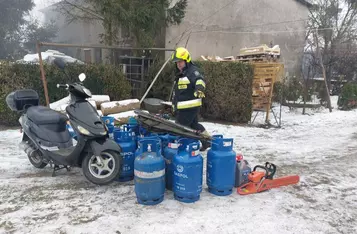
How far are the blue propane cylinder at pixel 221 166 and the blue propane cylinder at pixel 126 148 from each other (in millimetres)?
1093

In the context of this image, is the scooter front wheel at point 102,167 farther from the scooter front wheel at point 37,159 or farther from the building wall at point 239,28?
the building wall at point 239,28

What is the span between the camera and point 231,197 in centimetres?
362

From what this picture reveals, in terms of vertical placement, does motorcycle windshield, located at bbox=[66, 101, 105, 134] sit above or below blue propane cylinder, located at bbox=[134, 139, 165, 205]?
above

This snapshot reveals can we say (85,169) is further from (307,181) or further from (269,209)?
(307,181)

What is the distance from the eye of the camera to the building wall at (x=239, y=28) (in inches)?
509

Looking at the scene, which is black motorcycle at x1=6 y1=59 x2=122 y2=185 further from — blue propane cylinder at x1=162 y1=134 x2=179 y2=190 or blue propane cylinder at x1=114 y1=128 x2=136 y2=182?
blue propane cylinder at x1=162 y1=134 x2=179 y2=190

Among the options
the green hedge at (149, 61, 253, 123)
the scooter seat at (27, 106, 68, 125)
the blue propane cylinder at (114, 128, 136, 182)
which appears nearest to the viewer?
the blue propane cylinder at (114, 128, 136, 182)

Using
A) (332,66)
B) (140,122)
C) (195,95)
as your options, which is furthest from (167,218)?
(332,66)

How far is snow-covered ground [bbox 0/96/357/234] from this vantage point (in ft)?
9.68

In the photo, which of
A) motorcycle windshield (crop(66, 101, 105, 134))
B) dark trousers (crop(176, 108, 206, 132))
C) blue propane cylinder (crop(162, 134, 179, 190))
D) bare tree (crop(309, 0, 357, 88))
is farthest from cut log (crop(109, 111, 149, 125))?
bare tree (crop(309, 0, 357, 88))

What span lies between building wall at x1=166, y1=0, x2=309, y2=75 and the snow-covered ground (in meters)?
7.84

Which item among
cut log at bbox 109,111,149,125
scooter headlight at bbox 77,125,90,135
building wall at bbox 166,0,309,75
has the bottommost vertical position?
cut log at bbox 109,111,149,125

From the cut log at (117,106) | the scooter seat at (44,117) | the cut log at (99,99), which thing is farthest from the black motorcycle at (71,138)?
the cut log at (99,99)

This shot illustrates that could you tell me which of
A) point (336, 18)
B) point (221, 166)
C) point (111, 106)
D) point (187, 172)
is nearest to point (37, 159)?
point (187, 172)
